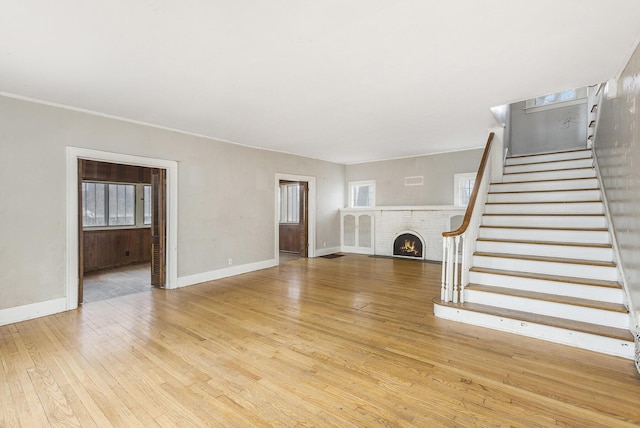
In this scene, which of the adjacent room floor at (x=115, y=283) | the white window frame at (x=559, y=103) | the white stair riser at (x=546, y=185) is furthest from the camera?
the white window frame at (x=559, y=103)

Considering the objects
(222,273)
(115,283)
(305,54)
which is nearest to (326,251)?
(222,273)

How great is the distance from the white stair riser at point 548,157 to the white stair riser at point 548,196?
1150 mm

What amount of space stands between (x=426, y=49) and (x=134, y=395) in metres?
3.39

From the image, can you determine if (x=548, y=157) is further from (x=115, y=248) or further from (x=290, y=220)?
(x=115, y=248)

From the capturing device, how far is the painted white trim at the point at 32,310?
10.8 ft

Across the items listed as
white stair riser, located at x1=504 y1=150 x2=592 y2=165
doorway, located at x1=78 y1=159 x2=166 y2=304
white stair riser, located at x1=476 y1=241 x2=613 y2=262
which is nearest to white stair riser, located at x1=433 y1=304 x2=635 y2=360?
white stair riser, located at x1=476 y1=241 x2=613 y2=262

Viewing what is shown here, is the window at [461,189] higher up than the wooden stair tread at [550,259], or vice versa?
the window at [461,189]

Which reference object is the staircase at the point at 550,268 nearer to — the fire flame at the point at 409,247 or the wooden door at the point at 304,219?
the fire flame at the point at 409,247

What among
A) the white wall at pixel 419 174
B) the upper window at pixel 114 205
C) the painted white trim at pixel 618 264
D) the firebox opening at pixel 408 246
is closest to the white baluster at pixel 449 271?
the painted white trim at pixel 618 264

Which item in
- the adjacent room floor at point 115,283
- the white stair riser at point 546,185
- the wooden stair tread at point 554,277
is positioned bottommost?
the adjacent room floor at point 115,283

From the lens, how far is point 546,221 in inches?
155

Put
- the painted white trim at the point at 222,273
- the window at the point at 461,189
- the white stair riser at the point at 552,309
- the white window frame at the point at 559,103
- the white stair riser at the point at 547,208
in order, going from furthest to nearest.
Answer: the window at the point at 461,189 < the white window frame at the point at 559,103 < the painted white trim at the point at 222,273 < the white stair riser at the point at 547,208 < the white stair riser at the point at 552,309

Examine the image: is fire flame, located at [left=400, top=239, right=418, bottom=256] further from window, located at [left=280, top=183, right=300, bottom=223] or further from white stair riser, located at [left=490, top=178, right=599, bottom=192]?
window, located at [left=280, top=183, right=300, bottom=223]

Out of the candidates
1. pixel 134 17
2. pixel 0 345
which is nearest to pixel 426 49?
pixel 134 17
